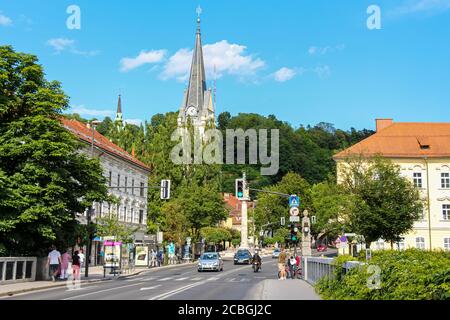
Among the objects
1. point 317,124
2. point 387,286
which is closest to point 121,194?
point 387,286

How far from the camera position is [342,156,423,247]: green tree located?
143ft

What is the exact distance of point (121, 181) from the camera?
60.5 metres

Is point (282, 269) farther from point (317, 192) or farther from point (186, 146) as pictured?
point (317, 192)

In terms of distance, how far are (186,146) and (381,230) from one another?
38316mm

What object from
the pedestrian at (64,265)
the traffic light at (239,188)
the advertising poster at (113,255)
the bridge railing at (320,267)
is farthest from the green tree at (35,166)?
the bridge railing at (320,267)

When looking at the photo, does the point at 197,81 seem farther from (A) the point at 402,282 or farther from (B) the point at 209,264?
(A) the point at 402,282

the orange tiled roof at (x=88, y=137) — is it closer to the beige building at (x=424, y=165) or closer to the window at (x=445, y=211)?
the beige building at (x=424, y=165)

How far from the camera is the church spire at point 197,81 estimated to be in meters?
128

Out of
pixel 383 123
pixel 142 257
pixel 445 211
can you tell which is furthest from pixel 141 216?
pixel 445 211

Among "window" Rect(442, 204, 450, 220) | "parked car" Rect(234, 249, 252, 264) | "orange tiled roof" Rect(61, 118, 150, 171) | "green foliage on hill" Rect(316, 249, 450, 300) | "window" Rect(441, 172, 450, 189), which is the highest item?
"orange tiled roof" Rect(61, 118, 150, 171)

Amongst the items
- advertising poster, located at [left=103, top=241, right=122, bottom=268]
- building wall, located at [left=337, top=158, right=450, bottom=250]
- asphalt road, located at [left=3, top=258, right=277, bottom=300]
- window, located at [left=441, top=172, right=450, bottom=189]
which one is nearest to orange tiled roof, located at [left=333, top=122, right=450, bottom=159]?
building wall, located at [left=337, top=158, right=450, bottom=250]

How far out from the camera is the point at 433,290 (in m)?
10.2

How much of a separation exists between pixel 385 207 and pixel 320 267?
23056 millimetres

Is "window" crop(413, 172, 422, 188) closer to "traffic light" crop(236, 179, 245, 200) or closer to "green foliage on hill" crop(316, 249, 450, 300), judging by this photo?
"traffic light" crop(236, 179, 245, 200)
